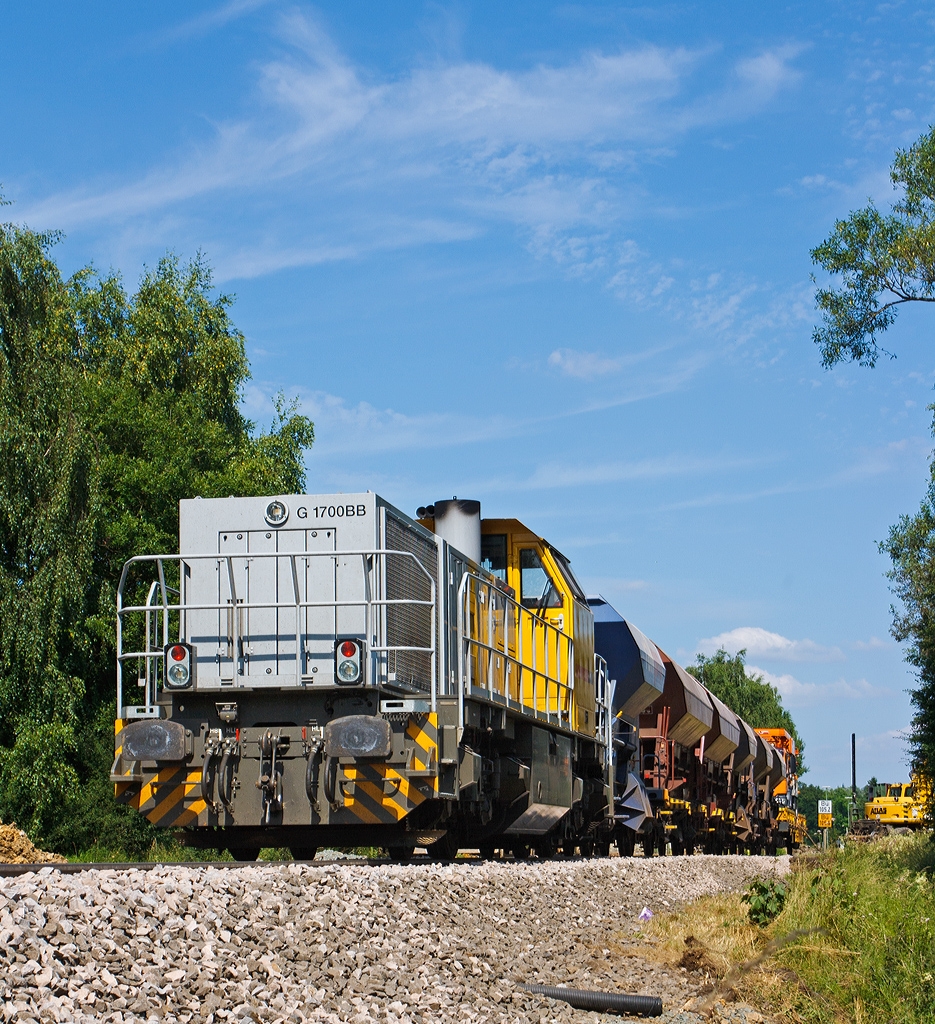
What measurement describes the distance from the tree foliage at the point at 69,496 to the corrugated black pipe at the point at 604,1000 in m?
16.1

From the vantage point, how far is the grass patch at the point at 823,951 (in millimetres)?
7605

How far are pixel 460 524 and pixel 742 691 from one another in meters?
74.4

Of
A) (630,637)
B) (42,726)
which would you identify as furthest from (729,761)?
(42,726)

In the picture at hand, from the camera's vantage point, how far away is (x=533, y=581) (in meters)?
14.5

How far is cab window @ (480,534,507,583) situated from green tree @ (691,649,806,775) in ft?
227

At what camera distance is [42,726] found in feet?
68.6

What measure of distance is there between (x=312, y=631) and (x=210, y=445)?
17255 millimetres

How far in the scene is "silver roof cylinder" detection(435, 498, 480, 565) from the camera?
44.9ft

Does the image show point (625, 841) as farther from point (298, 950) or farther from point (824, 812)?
point (824, 812)

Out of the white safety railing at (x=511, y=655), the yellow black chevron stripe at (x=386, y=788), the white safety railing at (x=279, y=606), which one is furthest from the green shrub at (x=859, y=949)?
the white safety railing at (x=279, y=606)

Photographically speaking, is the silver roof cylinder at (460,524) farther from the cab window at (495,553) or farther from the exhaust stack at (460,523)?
the cab window at (495,553)

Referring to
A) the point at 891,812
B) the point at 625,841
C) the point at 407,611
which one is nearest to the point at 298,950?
the point at 407,611

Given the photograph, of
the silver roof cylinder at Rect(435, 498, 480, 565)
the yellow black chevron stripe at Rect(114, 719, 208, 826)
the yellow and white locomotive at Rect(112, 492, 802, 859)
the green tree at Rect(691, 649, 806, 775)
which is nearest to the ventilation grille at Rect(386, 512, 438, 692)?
the yellow and white locomotive at Rect(112, 492, 802, 859)

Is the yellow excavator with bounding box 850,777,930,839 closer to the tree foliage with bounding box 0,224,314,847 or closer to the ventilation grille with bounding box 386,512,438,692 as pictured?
the tree foliage with bounding box 0,224,314,847
